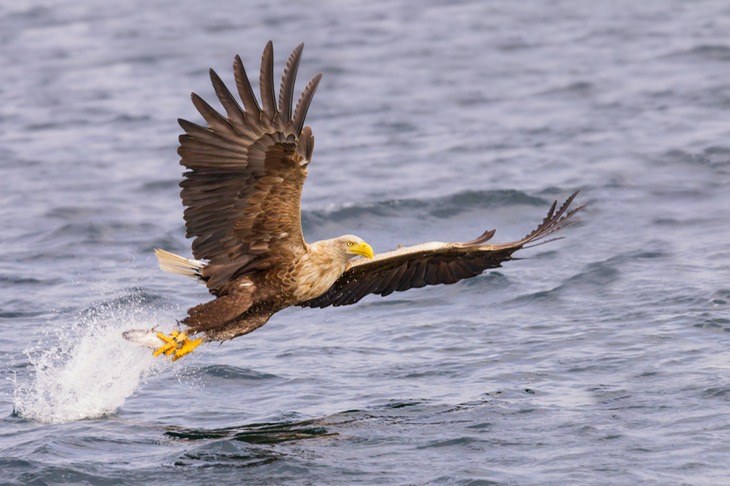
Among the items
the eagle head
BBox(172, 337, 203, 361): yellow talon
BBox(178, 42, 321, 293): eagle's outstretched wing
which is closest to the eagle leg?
BBox(172, 337, 203, 361): yellow talon

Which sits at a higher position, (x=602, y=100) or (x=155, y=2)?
(x=155, y=2)

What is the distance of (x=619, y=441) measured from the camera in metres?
8.70

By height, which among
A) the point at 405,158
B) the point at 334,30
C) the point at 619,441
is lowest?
the point at 619,441

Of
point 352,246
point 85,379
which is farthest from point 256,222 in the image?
point 85,379

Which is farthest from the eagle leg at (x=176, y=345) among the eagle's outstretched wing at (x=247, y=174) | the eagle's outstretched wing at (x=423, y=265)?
the eagle's outstretched wing at (x=423, y=265)

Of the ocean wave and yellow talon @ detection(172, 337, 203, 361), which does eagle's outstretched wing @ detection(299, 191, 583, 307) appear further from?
the ocean wave

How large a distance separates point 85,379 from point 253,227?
6.18 feet

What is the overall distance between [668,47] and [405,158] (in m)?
6.78

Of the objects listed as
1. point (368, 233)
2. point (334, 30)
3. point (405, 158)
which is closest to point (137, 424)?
point (368, 233)

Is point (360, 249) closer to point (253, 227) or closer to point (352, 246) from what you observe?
point (352, 246)

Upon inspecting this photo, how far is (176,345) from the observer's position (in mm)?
9094

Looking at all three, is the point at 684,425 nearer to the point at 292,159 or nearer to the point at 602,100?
the point at 292,159

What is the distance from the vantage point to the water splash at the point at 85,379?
945 cm

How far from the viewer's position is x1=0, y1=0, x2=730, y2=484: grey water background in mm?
8789
